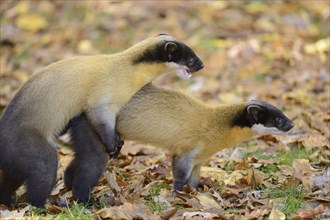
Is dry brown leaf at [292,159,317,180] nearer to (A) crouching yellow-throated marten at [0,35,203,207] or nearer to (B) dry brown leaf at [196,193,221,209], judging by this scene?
(B) dry brown leaf at [196,193,221,209]

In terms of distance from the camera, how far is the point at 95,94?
8023 millimetres

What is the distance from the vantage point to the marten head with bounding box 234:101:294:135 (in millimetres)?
8641

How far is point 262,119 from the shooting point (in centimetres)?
869

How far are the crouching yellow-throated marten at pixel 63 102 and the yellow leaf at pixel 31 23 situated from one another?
362 inches

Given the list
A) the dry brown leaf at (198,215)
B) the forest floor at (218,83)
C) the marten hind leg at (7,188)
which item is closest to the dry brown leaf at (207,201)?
the forest floor at (218,83)

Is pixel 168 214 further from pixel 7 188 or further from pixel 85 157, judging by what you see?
pixel 7 188

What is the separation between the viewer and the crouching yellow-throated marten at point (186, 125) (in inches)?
332

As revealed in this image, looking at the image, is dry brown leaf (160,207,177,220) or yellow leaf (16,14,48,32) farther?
yellow leaf (16,14,48,32)

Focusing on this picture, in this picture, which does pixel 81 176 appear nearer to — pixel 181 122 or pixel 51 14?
pixel 181 122

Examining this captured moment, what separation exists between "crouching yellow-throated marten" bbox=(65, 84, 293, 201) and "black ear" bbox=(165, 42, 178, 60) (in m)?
0.49

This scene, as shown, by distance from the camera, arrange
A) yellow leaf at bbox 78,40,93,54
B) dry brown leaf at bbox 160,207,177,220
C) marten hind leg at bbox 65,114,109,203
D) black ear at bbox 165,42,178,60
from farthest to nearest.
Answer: yellow leaf at bbox 78,40,93,54
black ear at bbox 165,42,178,60
marten hind leg at bbox 65,114,109,203
dry brown leaf at bbox 160,207,177,220

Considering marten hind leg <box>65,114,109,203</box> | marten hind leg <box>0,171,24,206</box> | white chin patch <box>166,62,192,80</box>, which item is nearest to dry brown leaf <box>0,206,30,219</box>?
marten hind leg <box>0,171,24,206</box>

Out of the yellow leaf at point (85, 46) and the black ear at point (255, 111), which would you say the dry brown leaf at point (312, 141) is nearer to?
the black ear at point (255, 111)

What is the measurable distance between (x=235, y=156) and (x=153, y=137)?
70.3 inches
